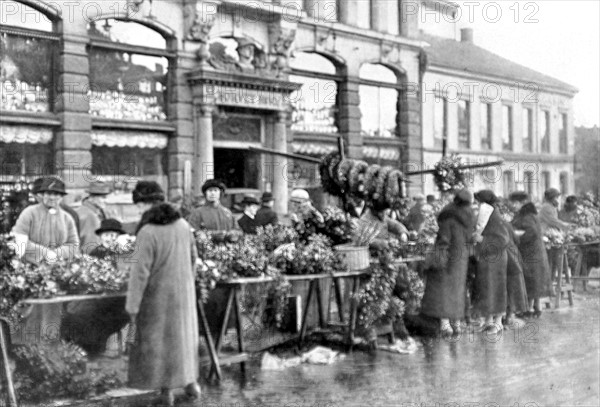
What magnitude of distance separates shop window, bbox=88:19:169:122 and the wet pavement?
10027 mm

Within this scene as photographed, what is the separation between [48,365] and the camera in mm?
6762

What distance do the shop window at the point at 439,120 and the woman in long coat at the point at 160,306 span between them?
20275 mm

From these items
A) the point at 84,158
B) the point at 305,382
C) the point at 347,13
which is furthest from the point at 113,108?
the point at 305,382

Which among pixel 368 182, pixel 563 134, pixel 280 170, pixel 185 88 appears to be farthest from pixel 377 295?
pixel 563 134

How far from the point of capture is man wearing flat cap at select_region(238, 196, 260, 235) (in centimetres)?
1240

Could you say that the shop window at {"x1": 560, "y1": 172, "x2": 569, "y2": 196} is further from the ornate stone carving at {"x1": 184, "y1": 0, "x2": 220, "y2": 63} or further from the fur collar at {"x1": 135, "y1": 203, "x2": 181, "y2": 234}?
the fur collar at {"x1": 135, "y1": 203, "x2": 181, "y2": 234}

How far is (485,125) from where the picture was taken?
28734 mm

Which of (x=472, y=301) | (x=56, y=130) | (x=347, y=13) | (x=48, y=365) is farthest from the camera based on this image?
(x=347, y=13)

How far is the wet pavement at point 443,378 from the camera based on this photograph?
7.10 metres

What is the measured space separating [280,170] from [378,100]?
198 inches

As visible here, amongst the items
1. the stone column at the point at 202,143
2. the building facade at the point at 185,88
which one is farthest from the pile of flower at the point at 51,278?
the stone column at the point at 202,143

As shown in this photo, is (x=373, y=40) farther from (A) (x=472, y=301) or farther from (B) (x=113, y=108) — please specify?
(A) (x=472, y=301)

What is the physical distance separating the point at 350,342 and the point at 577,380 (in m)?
2.49

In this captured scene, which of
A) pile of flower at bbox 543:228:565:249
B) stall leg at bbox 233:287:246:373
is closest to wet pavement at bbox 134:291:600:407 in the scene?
stall leg at bbox 233:287:246:373
